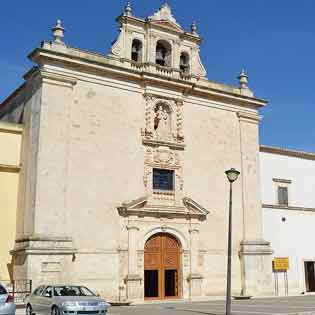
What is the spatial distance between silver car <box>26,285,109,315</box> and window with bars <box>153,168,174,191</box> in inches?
401

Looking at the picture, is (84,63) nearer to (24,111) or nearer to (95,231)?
(24,111)

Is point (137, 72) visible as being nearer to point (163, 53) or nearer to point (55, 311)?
point (163, 53)

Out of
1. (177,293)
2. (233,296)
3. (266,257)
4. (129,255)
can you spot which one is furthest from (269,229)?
(129,255)

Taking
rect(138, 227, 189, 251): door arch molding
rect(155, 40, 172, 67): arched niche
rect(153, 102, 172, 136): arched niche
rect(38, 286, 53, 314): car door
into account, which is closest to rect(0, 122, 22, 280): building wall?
rect(138, 227, 189, 251): door arch molding

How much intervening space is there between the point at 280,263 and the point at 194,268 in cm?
671

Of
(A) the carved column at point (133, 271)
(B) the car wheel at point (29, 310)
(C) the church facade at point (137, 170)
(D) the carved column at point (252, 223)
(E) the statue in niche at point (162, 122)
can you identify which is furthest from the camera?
(D) the carved column at point (252, 223)

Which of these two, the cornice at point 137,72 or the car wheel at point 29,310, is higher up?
the cornice at point 137,72

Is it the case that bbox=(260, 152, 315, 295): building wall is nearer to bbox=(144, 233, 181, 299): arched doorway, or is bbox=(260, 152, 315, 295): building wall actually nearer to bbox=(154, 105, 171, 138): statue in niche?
bbox=(144, 233, 181, 299): arched doorway

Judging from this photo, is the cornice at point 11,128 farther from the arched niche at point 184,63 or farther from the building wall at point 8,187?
the arched niche at point 184,63

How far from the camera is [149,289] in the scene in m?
26.4

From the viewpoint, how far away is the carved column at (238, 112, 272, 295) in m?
29.5

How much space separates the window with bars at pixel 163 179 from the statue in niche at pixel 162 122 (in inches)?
76.2

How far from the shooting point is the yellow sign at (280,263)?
3119 centimetres

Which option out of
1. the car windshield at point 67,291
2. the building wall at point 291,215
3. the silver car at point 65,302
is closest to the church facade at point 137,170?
the building wall at point 291,215
